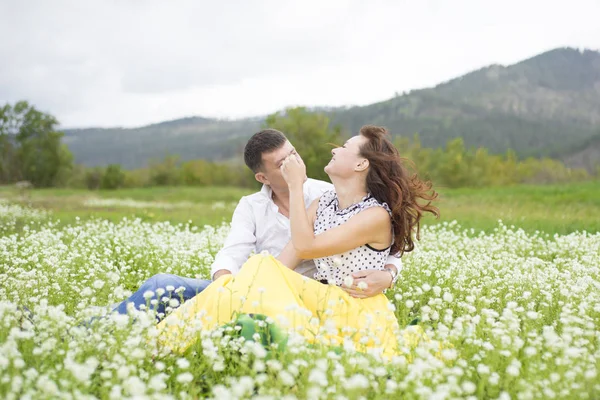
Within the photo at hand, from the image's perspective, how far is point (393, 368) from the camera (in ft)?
12.6

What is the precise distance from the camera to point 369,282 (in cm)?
511

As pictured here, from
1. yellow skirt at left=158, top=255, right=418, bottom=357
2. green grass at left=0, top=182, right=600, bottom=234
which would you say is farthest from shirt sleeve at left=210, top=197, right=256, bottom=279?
green grass at left=0, top=182, right=600, bottom=234

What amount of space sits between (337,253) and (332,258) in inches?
10.2

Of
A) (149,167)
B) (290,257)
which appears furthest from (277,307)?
(149,167)

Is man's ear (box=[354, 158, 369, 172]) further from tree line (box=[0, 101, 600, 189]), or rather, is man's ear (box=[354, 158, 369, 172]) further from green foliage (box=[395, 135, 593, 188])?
tree line (box=[0, 101, 600, 189])

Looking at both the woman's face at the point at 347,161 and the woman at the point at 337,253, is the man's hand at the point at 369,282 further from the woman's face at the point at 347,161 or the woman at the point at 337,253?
the woman's face at the point at 347,161

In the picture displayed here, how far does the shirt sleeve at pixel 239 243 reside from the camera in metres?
6.03

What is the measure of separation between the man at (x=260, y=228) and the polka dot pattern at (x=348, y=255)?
101mm

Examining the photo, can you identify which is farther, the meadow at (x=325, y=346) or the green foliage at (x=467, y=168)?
the green foliage at (x=467, y=168)

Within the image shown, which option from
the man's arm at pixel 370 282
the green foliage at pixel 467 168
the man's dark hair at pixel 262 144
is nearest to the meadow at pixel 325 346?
the man's arm at pixel 370 282

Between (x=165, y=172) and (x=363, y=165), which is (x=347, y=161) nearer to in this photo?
(x=363, y=165)

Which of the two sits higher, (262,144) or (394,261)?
(262,144)

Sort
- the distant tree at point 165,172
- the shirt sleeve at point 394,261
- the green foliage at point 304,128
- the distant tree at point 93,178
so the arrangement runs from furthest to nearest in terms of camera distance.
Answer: the distant tree at point 165,172, the distant tree at point 93,178, the green foliage at point 304,128, the shirt sleeve at point 394,261

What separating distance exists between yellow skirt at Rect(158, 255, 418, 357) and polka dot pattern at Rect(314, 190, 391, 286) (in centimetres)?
26
